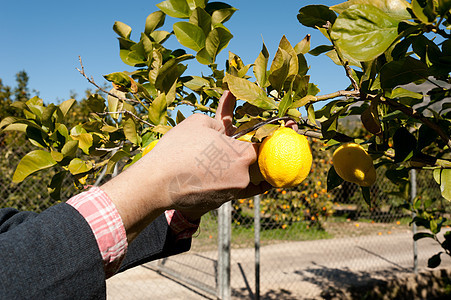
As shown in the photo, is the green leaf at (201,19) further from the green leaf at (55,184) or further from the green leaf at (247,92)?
the green leaf at (55,184)

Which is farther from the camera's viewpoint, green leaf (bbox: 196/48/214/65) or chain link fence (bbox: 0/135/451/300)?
chain link fence (bbox: 0/135/451/300)

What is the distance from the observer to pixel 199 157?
2.88 ft

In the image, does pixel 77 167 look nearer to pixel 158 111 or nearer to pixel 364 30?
pixel 158 111

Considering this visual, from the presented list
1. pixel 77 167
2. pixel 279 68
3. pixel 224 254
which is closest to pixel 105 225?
pixel 279 68

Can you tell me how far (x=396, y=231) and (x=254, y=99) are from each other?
10.1 metres

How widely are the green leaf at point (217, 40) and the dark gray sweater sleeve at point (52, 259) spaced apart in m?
0.64

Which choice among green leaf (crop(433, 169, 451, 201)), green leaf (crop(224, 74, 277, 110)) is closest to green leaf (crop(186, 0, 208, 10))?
green leaf (crop(224, 74, 277, 110))

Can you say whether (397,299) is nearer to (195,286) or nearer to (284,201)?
(195,286)

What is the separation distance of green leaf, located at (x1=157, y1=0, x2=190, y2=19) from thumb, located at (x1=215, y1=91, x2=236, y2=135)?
0.36 metres

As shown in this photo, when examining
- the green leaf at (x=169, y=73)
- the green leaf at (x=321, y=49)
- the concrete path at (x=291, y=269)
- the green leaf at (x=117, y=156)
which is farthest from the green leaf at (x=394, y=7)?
the concrete path at (x=291, y=269)

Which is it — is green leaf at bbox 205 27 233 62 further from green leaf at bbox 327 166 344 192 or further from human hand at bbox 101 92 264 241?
green leaf at bbox 327 166 344 192

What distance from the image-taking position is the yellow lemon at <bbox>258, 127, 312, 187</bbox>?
3.06ft

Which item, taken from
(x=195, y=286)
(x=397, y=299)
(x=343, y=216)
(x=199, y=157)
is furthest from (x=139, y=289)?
(x=343, y=216)

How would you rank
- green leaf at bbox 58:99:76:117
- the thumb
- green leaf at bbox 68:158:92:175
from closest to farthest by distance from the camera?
the thumb, green leaf at bbox 68:158:92:175, green leaf at bbox 58:99:76:117
